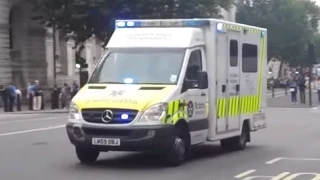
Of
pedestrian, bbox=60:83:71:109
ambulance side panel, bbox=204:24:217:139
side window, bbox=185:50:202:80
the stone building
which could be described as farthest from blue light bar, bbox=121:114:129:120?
the stone building

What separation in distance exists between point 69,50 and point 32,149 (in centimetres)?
5232

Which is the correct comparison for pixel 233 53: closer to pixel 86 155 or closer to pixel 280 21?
pixel 86 155

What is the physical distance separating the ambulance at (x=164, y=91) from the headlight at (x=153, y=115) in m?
0.02

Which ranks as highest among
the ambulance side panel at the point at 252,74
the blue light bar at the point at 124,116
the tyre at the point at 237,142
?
the ambulance side panel at the point at 252,74

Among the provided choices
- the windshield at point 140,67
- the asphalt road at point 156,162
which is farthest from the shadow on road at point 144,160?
the windshield at point 140,67

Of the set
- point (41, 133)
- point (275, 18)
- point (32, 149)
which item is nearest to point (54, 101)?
point (41, 133)

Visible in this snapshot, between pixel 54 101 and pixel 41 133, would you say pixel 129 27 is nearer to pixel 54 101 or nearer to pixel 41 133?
pixel 41 133

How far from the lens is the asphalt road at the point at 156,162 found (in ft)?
47.8

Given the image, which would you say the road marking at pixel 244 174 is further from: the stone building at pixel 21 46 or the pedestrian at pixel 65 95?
the stone building at pixel 21 46

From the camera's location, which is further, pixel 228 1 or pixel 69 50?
pixel 69 50

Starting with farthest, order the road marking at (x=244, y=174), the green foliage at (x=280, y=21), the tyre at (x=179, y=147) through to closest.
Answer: the green foliage at (x=280, y=21)
the tyre at (x=179, y=147)
the road marking at (x=244, y=174)

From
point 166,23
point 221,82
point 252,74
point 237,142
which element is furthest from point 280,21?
point 166,23

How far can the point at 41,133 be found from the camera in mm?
24844

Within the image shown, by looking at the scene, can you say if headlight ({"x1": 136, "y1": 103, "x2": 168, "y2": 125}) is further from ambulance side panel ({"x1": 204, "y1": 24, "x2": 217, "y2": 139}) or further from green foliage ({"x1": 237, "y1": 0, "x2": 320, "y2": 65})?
green foliage ({"x1": 237, "y1": 0, "x2": 320, "y2": 65})
